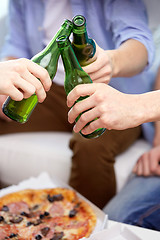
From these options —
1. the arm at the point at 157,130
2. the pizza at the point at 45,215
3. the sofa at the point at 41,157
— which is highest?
the arm at the point at 157,130

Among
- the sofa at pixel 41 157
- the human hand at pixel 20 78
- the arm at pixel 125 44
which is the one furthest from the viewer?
the sofa at pixel 41 157

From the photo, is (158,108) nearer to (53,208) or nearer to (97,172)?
(53,208)

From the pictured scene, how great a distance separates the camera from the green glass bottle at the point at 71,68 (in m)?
0.72

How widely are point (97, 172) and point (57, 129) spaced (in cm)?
37

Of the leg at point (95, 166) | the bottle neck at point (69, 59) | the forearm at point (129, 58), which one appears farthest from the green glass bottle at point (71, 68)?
the leg at point (95, 166)

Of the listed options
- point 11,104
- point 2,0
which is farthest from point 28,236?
point 2,0

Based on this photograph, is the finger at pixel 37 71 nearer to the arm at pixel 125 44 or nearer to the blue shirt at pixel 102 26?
the arm at pixel 125 44

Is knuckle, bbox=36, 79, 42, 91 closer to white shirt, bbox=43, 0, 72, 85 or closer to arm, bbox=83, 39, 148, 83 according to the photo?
arm, bbox=83, 39, 148, 83

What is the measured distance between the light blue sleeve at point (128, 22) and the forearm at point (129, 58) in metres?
0.02

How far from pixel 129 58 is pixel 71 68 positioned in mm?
355

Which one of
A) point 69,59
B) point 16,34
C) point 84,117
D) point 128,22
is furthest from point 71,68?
point 16,34

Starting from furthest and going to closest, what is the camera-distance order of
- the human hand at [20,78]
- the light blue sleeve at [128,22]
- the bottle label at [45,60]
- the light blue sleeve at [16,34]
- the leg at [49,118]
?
the light blue sleeve at [16,34] < the leg at [49,118] < the light blue sleeve at [128,22] < the bottle label at [45,60] < the human hand at [20,78]

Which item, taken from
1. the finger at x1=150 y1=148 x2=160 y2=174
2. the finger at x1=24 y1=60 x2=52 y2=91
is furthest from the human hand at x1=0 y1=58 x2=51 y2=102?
the finger at x1=150 y1=148 x2=160 y2=174

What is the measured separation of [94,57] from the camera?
84 centimetres
